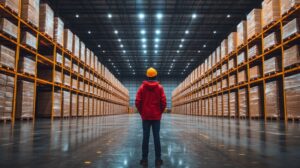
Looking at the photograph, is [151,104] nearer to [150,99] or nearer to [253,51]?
[150,99]

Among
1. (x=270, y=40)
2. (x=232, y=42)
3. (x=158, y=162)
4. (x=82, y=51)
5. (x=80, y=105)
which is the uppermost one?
(x=232, y=42)

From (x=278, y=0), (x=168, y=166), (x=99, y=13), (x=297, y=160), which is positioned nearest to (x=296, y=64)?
(x=278, y=0)

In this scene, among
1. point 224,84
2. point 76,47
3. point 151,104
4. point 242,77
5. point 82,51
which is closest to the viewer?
point 151,104

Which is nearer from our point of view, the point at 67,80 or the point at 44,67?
the point at 44,67

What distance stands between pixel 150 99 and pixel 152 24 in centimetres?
2059

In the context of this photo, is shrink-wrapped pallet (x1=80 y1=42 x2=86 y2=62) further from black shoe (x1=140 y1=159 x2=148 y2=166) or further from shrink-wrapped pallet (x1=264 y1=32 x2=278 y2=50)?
black shoe (x1=140 y1=159 x2=148 y2=166)

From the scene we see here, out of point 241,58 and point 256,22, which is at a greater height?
point 256,22

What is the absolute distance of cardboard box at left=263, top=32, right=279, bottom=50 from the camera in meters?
11.1

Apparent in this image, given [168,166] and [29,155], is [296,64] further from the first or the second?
[29,155]

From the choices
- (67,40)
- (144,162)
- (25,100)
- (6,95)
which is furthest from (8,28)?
(144,162)

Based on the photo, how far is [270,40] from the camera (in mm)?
11383

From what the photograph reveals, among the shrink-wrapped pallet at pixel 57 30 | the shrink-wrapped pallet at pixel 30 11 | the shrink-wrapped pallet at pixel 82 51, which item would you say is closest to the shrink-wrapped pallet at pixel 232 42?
the shrink-wrapped pallet at pixel 82 51

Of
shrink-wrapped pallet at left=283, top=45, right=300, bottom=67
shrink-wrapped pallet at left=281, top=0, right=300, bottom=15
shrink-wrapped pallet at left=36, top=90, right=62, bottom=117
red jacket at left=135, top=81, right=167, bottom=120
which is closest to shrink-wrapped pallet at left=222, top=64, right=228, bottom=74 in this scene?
shrink-wrapped pallet at left=283, top=45, right=300, bottom=67

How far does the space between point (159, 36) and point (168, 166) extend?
2469cm
